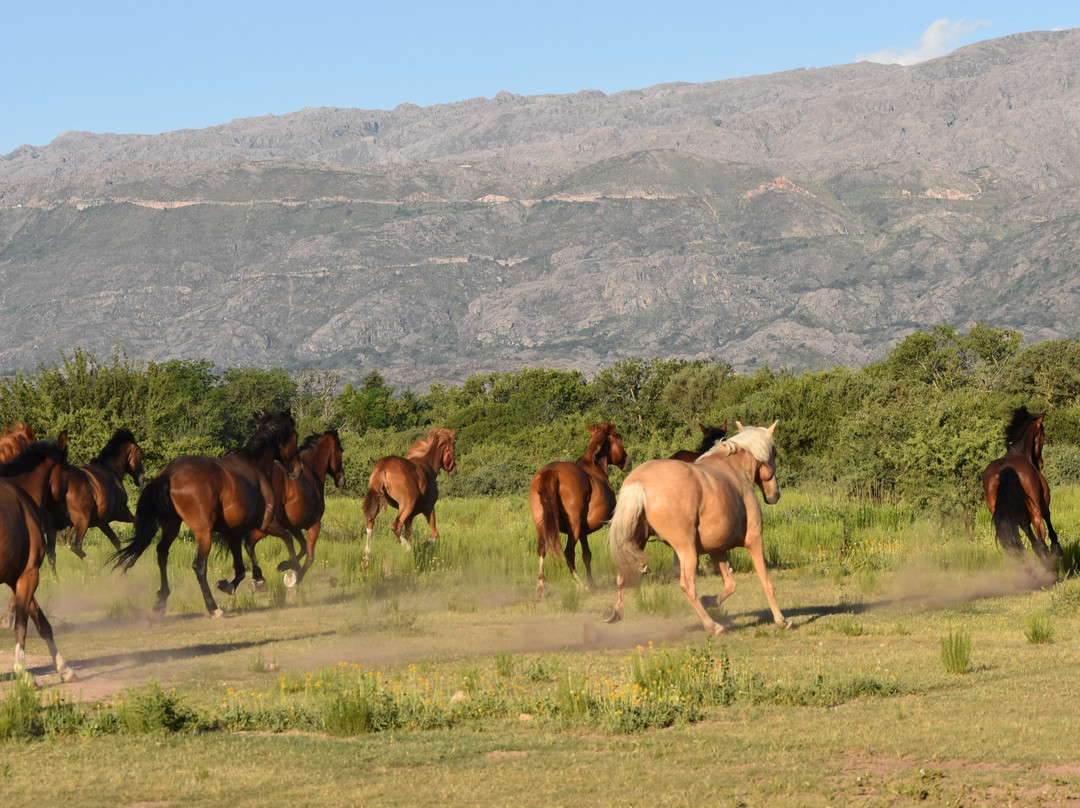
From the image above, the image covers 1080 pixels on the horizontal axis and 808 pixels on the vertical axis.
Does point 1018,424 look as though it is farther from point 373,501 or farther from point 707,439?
point 373,501

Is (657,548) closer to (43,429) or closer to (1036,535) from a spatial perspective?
(1036,535)

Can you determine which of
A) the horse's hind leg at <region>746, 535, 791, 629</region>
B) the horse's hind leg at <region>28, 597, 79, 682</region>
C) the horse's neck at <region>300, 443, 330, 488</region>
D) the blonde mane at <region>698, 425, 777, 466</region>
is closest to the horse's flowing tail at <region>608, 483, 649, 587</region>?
the horse's hind leg at <region>746, 535, 791, 629</region>

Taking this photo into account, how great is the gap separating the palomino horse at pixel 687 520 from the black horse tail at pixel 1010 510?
5.22m

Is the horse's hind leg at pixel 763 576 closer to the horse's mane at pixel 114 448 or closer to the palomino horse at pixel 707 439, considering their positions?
the palomino horse at pixel 707 439

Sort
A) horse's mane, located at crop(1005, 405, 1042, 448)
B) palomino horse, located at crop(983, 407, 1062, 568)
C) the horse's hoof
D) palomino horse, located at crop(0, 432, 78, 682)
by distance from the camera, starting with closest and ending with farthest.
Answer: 1. palomino horse, located at crop(0, 432, 78, 682)
2. the horse's hoof
3. palomino horse, located at crop(983, 407, 1062, 568)
4. horse's mane, located at crop(1005, 405, 1042, 448)

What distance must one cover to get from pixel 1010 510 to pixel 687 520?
6547mm

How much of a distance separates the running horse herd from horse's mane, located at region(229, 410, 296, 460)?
0.06 ft

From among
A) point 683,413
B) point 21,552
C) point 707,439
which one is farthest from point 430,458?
point 683,413

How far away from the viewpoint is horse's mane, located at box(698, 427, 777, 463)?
14328mm

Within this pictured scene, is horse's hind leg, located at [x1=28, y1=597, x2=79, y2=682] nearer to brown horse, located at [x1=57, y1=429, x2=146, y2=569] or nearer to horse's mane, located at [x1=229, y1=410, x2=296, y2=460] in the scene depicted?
horse's mane, located at [x1=229, y1=410, x2=296, y2=460]

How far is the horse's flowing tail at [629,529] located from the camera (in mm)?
13078

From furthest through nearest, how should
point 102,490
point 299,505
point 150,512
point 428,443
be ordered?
point 428,443 < point 102,490 < point 299,505 < point 150,512

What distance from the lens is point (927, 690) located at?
33.4 ft

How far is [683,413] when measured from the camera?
7838 centimetres
